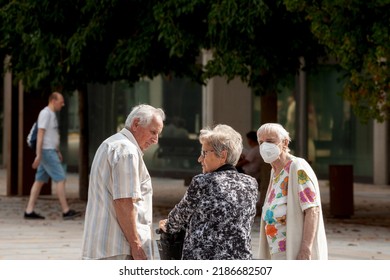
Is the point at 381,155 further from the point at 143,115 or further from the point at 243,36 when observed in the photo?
the point at 143,115

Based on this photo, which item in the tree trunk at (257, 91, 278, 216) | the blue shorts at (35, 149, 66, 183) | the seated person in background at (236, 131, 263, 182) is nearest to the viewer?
the blue shorts at (35, 149, 66, 183)

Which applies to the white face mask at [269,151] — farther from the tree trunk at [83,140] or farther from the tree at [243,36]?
the tree trunk at [83,140]

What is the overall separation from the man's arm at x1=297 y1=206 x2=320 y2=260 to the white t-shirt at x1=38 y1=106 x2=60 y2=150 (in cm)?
1013

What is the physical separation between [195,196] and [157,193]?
58.1ft

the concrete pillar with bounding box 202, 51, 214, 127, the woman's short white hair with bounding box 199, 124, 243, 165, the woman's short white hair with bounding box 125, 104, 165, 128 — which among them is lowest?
the woman's short white hair with bounding box 199, 124, 243, 165

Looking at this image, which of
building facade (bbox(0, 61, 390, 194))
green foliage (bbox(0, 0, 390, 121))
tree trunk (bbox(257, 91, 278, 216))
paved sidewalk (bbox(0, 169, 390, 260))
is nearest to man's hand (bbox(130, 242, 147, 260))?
paved sidewalk (bbox(0, 169, 390, 260))

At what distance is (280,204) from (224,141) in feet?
2.36

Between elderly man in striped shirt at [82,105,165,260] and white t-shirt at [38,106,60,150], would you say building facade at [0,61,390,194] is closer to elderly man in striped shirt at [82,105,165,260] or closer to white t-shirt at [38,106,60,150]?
white t-shirt at [38,106,60,150]

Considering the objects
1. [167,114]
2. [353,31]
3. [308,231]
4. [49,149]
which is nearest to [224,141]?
[308,231]

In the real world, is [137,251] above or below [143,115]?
below

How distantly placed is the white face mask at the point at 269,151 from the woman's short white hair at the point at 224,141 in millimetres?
397

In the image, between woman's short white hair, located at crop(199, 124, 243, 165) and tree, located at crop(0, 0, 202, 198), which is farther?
tree, located at crop(0, 0, 202, 198)

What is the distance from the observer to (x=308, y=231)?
6.94 meters

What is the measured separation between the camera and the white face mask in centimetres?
705
